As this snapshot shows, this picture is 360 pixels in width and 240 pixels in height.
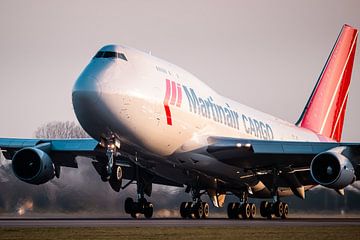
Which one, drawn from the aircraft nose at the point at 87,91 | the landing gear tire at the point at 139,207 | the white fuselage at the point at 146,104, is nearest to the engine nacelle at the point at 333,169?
the white fuselage at the point at 146,104

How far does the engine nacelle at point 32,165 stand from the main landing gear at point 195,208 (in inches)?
234

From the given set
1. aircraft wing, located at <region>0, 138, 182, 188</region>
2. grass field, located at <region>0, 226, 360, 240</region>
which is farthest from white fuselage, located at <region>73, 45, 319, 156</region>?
grass field, located at <region>0, 226, 360, 240</region>

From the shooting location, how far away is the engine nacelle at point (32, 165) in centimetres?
3697

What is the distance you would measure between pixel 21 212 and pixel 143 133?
543 inches

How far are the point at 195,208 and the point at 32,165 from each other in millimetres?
7133

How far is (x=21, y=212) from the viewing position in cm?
4378

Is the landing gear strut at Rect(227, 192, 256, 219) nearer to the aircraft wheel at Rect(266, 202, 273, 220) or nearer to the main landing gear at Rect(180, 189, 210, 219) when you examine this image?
the aircraft wheel at Rect(266, 202, 273, 220)

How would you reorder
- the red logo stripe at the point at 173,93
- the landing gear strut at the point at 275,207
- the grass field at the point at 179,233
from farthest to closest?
the landing gear strut at the point at 275,207 → the red logo stripe at the point at 173,93 → the grass field at the point at 179,233

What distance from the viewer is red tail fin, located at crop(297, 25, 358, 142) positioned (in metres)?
51.0

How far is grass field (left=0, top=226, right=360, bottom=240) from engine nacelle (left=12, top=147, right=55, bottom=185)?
12.1m

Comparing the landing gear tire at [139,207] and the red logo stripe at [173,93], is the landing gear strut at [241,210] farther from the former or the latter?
the red logo stripe at [173,93]

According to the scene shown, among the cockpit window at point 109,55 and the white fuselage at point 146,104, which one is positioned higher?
the cockpit window at point 109,55

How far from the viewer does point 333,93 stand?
5228 cm

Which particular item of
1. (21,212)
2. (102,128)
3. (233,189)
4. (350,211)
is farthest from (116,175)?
(350,211)
